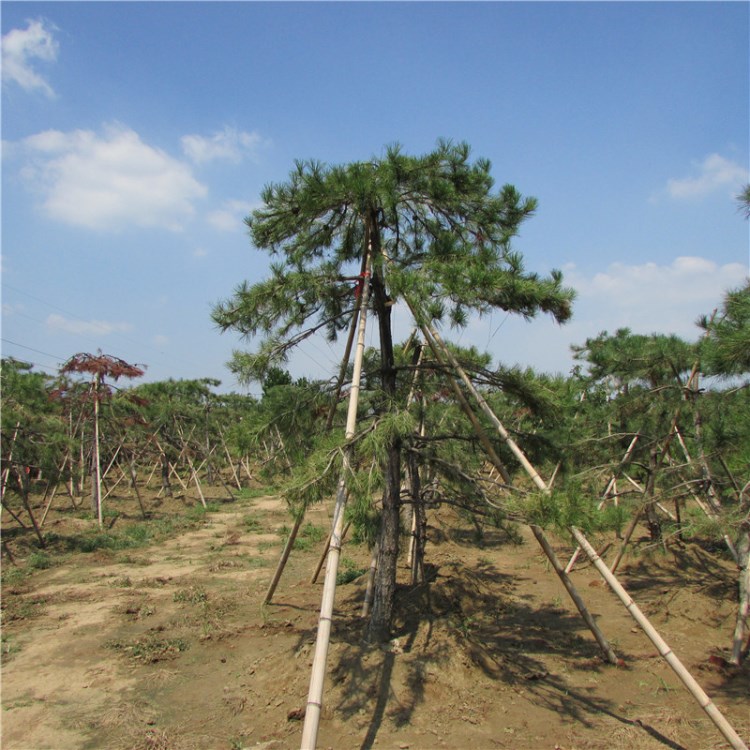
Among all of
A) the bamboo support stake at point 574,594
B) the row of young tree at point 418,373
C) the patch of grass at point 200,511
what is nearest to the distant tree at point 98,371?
the patch of grass at point 200,511

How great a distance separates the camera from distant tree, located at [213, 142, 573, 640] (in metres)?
5.13

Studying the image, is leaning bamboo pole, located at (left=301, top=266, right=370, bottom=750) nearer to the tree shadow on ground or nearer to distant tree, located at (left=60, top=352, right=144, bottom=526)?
the tree shadow on ground

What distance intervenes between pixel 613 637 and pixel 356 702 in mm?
3979

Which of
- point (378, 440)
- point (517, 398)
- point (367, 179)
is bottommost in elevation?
point (378, 440)

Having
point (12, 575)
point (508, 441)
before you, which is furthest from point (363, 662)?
point (12, 575)

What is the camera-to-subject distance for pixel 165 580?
952 centimetres

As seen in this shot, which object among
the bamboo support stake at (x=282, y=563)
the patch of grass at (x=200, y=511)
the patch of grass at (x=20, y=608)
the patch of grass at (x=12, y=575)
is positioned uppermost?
the bamboo support stake at (x=282, y=563)

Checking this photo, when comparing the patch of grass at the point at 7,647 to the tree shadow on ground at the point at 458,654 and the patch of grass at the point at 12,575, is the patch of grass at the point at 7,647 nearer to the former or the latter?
the patch of grass at the point at 12,575

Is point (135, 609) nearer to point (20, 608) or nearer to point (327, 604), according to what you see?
point (20, 608)

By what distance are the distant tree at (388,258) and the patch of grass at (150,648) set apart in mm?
2593

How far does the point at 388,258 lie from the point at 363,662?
14.2 feet

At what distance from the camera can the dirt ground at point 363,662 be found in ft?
15.0

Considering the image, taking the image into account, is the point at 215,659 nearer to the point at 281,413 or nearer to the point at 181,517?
the point at 281,413

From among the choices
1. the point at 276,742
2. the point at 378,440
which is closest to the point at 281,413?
the point at 378,440
